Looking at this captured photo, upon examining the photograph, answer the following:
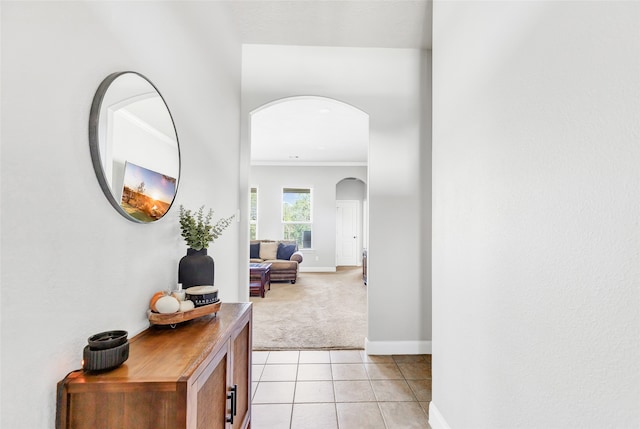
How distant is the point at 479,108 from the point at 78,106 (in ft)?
5.12

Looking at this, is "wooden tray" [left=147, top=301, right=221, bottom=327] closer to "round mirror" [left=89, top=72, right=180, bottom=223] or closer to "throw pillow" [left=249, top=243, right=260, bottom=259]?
"round mirror" [left=89, top=72, right=180, bottom=223]

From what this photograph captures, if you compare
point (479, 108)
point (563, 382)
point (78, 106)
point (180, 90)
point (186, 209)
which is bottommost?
point (563, 382)

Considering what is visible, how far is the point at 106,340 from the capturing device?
35.3 inches

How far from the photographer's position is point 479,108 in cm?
143

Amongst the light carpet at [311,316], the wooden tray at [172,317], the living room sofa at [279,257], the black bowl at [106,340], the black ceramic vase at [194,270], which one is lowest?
the light carpet at [311,316]

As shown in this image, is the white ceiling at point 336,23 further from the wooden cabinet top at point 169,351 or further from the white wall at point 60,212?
the wooden cabinet top at point 169,351

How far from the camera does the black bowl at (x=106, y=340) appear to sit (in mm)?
A: 861

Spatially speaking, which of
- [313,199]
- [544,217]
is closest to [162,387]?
[544,217]

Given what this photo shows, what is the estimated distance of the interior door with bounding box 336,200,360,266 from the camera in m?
9.73

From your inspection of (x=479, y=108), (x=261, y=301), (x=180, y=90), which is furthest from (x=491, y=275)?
(x=261, y=301)

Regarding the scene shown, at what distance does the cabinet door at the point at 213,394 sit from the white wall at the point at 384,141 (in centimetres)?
195

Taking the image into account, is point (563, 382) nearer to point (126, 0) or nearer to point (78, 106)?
point (78, 106)

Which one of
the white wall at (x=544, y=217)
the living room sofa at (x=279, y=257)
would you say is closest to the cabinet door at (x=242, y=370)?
the white wall at (x=544, y=217)

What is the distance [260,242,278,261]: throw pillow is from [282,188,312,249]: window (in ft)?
4.34
